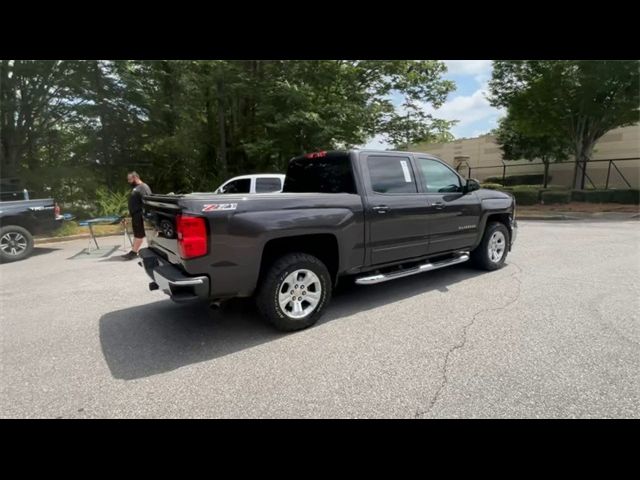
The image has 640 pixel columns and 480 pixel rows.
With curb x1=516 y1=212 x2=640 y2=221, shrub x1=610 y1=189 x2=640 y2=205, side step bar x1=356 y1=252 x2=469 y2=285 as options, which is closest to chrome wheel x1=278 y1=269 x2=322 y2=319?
side step bar x1=356 y1=252 x2=469 y2=285

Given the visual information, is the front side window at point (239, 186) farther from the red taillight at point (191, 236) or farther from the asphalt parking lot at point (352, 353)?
the red taillight at point (191, 236)

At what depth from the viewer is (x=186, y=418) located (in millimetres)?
2346

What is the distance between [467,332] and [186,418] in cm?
271

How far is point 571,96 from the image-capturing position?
565 inches

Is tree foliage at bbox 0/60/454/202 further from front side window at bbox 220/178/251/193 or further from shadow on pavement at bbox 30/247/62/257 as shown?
shadow on pavement at bbox 30/247/62/257

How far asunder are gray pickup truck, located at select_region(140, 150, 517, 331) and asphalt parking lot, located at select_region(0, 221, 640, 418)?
49cm

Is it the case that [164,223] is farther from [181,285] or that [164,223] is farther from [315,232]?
[315,232]

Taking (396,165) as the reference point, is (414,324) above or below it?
below

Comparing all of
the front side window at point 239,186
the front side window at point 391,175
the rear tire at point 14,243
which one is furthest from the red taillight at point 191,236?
the rear tire at point 14,243

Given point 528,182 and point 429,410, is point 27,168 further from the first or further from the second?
point 528,182
